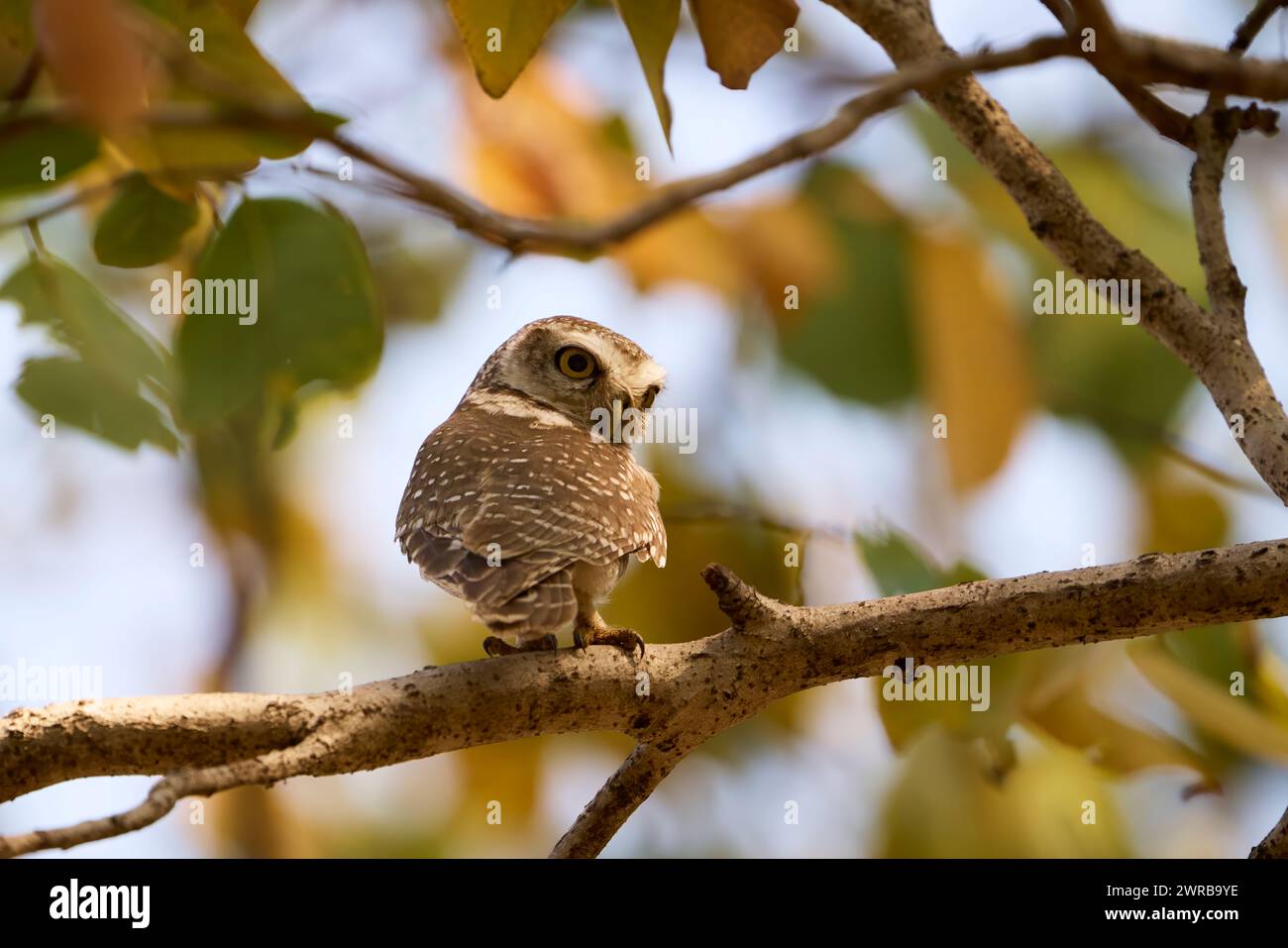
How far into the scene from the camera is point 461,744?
2.56 meters

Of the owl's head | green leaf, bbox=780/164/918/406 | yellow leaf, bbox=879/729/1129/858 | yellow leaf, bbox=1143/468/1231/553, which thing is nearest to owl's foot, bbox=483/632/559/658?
the owl's head

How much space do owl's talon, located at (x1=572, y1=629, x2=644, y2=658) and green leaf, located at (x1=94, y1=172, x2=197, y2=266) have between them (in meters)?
1.25

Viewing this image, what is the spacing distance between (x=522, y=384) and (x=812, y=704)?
11.5ft

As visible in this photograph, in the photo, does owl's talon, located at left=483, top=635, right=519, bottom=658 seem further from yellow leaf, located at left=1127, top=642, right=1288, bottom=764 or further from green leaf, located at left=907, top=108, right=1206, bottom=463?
green leaf, located at left=907, top=108, right=1206, bottom=463

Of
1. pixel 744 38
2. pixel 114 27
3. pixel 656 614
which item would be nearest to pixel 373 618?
pixel 656 614

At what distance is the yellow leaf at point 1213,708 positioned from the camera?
3.45 m

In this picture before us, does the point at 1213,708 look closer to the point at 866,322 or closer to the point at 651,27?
the point at 651,27

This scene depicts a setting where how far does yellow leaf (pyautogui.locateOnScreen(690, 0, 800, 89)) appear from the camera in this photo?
2.32 metres

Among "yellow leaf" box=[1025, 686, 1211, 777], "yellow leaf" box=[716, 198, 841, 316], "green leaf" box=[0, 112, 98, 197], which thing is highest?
"yellow leaf" box=[716, 198, 841, 316]

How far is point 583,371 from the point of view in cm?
437

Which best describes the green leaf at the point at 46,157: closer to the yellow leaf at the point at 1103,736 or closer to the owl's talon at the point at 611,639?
the owl's talon at the point at 611,639

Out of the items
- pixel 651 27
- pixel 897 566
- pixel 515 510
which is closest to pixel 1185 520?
pixel 897 566

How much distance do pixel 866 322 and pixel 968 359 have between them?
1.38 meters

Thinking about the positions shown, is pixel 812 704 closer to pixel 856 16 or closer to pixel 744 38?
pixel 856 16
